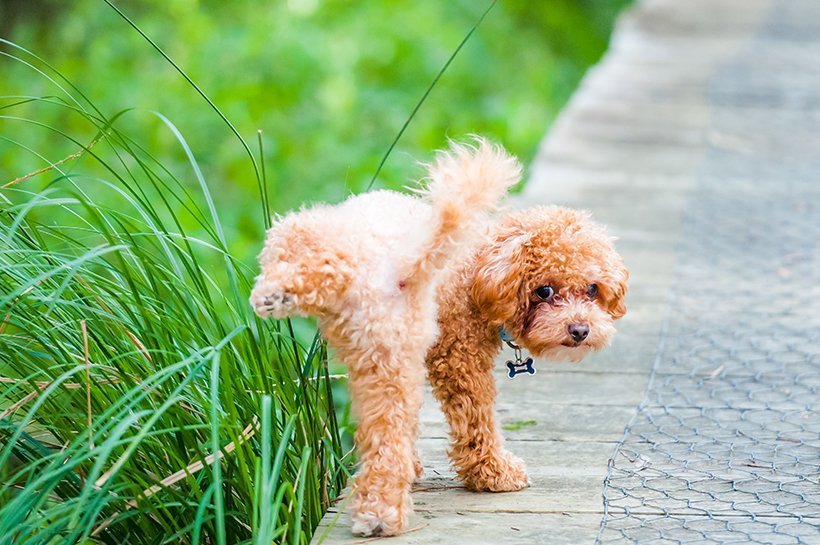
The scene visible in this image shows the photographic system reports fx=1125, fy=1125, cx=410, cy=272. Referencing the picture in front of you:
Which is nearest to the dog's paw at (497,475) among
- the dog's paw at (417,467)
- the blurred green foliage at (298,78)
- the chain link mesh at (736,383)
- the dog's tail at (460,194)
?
the dog's paw at (417,467)

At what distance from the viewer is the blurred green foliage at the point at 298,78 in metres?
7.53

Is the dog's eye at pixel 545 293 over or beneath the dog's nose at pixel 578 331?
over

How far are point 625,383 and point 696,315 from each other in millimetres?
695

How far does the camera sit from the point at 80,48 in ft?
26.7

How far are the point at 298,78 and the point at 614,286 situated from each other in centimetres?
764

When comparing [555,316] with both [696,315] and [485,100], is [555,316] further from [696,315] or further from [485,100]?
[485,100]

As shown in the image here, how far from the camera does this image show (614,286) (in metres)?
2.32

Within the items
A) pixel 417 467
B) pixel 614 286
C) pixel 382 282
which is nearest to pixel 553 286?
pixel 614 286

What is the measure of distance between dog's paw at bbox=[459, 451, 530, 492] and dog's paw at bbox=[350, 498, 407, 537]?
A: 0.92ft

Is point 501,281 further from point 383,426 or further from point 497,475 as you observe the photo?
point 497,475

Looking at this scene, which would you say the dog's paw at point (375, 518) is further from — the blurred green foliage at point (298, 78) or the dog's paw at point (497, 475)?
the blurred green foliage at point (298, 78)

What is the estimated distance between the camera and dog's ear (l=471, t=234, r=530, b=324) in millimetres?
2275

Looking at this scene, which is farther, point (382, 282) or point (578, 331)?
point (578, 331)

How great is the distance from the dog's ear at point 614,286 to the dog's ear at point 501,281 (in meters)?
0.18
